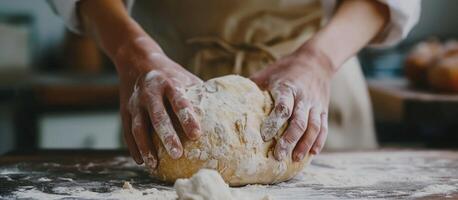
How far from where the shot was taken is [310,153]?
133 centimetres

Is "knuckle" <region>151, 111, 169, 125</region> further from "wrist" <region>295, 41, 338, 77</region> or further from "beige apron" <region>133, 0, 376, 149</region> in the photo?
"beige apron" <region>133, 0, 376, 149</region>

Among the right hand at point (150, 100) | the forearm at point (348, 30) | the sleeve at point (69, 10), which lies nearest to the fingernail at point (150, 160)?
the right hand at point (150, 100)

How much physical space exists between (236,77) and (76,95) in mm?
1919

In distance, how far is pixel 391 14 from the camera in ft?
5.41

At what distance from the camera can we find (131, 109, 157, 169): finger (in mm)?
1262

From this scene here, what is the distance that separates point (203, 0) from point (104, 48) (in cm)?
37

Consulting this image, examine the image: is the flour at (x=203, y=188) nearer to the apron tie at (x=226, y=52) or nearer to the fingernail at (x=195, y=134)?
the fingernail at (x=195, y=134)

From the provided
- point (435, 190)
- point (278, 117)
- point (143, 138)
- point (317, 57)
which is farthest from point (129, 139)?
point (435, 190)

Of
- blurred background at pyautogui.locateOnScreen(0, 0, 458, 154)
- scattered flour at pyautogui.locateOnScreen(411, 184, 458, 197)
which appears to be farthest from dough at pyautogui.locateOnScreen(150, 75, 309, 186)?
blurred background at pyautogui.locateOnScreen(0, 0, 458, 154)

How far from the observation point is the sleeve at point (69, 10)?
1644mm

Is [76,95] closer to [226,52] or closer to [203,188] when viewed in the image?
[226,52]

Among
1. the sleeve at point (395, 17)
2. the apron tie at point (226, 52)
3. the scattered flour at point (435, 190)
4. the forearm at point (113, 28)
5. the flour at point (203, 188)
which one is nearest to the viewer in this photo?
the flour at point (203, 188)

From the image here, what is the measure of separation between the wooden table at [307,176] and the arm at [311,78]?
88 millimetres

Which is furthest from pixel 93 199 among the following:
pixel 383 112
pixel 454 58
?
pixel 454 58
